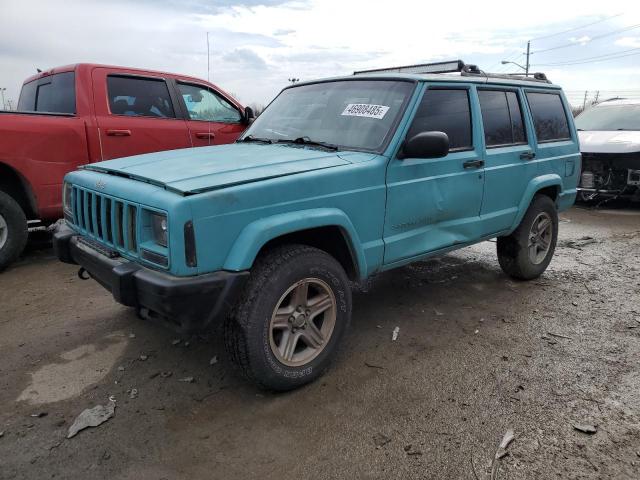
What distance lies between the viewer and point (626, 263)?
5707mm

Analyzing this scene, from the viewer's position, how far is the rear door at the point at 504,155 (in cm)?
415

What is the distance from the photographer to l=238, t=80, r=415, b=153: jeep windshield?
3432mm

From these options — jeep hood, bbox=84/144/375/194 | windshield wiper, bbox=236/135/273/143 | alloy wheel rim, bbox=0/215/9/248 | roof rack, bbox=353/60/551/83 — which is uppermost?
roof rack, bbox=353/60/551/83

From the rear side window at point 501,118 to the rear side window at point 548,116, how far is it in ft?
0.92

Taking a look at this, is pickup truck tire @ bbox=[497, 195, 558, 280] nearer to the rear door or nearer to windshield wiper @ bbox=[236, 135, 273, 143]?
the rear door

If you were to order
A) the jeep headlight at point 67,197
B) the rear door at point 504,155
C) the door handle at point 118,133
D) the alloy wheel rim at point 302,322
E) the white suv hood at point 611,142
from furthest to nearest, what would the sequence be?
the white suv hood at point 611,142 < the door handle at point 118,133 < the rear door at point 504,155 < the jeep headlight at point 67,197 < the alloy wheel rim at point 302,322

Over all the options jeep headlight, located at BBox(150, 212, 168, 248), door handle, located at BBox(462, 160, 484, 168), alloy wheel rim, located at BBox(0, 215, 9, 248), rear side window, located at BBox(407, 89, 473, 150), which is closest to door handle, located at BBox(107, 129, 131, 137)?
alloy wheel rim, located at BBox(0, 215, 9, 248)

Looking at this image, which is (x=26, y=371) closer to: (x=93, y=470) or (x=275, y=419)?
(x=93, y=470)

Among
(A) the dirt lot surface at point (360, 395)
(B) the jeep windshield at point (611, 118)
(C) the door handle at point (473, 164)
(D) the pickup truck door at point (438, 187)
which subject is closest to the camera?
(A) the dirt lot surface at point (360, 395)

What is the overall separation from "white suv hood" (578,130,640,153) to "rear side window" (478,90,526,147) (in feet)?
15.9

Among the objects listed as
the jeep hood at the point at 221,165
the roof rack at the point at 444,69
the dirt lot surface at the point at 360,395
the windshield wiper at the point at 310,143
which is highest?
the roof rack at the point at 444,69

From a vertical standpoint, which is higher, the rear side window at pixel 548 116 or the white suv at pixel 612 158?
the rear side window at pixel 548 116

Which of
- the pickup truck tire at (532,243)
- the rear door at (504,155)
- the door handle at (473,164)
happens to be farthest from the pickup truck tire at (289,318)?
the pickup truck tire at (532,243)

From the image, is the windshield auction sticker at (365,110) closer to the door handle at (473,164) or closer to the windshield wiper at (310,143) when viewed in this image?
the windshield wiper at (310,143)
